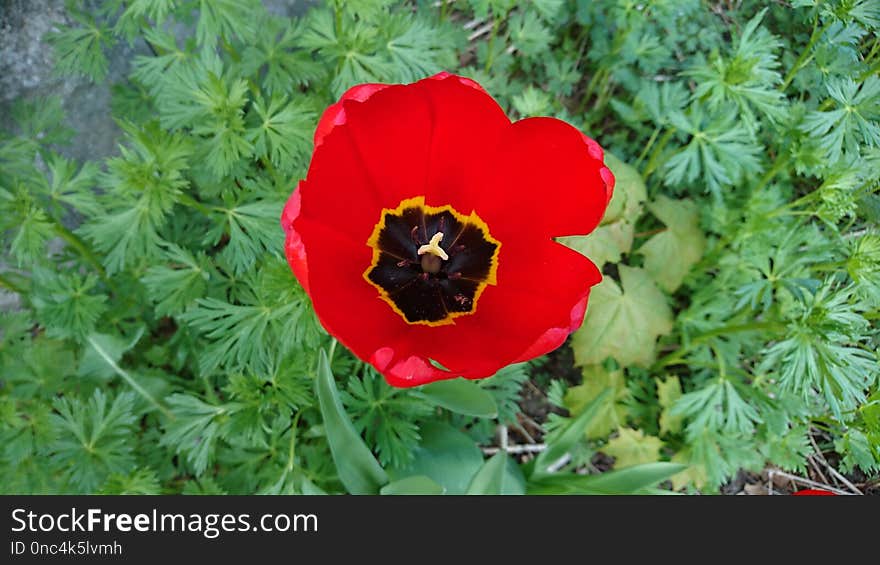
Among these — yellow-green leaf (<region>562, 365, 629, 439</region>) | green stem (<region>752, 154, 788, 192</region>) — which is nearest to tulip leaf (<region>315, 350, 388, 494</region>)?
yellow-green leaf (<region>562, 365, 629, 439</region>)

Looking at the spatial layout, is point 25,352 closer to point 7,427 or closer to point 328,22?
point 7,427

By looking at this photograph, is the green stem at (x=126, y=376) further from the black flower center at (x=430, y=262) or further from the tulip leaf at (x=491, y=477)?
the tulip leaf at (x=491, y=477)

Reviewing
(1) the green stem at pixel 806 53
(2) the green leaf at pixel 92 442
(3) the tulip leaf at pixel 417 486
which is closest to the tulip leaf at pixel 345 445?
(3) the tulip leaf at pixel 417 486

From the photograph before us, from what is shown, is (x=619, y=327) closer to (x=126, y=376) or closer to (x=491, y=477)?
(x=491, y=477)

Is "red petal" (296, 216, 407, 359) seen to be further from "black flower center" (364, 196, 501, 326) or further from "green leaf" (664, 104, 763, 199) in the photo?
"green leaf" (664, 104, 763, 199)

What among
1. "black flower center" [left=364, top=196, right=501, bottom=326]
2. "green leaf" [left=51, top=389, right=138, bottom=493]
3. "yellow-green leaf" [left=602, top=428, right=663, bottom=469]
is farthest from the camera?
"yellow-green leaf" [left=602, top=428, right=663, bottom=469]

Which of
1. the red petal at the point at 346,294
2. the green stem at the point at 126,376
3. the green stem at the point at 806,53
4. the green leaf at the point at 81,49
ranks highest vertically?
the green stem at the point at 806,53

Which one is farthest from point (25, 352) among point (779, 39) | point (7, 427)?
point (779, 39)
